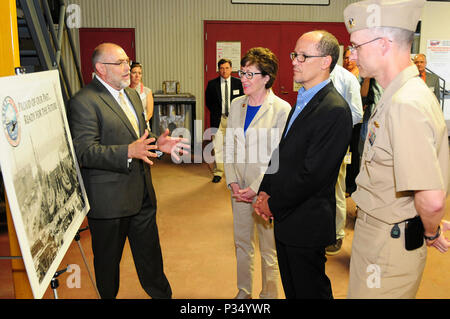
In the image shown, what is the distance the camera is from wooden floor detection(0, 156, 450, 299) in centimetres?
295


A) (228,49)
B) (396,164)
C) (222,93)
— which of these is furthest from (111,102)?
(228,49)

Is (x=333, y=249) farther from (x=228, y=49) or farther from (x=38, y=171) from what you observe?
(x=228, y=49)

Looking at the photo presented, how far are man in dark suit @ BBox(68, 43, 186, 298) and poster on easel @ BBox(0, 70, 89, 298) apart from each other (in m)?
0.26

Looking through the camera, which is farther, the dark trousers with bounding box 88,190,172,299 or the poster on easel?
the dark trousers with bounding box 88,190,172,299

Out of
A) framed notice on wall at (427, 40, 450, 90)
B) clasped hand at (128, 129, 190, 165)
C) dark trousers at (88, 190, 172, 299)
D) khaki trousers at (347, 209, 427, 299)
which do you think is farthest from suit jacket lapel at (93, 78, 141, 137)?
framed notice on wall at (427, 40, 450, 90)

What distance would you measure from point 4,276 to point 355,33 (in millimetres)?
3102

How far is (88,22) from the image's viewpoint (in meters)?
7.91

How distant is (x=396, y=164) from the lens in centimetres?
140

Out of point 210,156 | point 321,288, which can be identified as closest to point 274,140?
point 321,288

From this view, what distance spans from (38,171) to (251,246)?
61.3 inches

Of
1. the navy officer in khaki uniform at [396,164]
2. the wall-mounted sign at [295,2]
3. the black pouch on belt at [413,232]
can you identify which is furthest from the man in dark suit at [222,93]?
the black pouch on belt at [413,232]

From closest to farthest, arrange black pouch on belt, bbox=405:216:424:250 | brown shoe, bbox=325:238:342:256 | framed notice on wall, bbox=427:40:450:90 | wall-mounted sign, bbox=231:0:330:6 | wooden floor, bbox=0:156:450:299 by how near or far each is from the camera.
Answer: black pouch on belt, bbox=405:216:424:250 → wooden floor, bbox=0:156:450:299 → brown shoe, bbox=325:238:342:256 → wall-mounted sign, bbox=231:0:330:6 → framed notice on wall, bbox=427:40:450:90

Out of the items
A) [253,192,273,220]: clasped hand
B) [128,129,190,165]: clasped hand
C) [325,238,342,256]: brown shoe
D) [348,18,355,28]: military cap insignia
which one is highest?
[348,18,355,28]: military cap insignia

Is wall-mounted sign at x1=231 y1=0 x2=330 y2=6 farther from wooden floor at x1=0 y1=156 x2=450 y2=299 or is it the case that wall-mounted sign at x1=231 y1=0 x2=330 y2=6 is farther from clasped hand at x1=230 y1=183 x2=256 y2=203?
clasped hand at x1=230 y1=183 x2=256 y2=203
